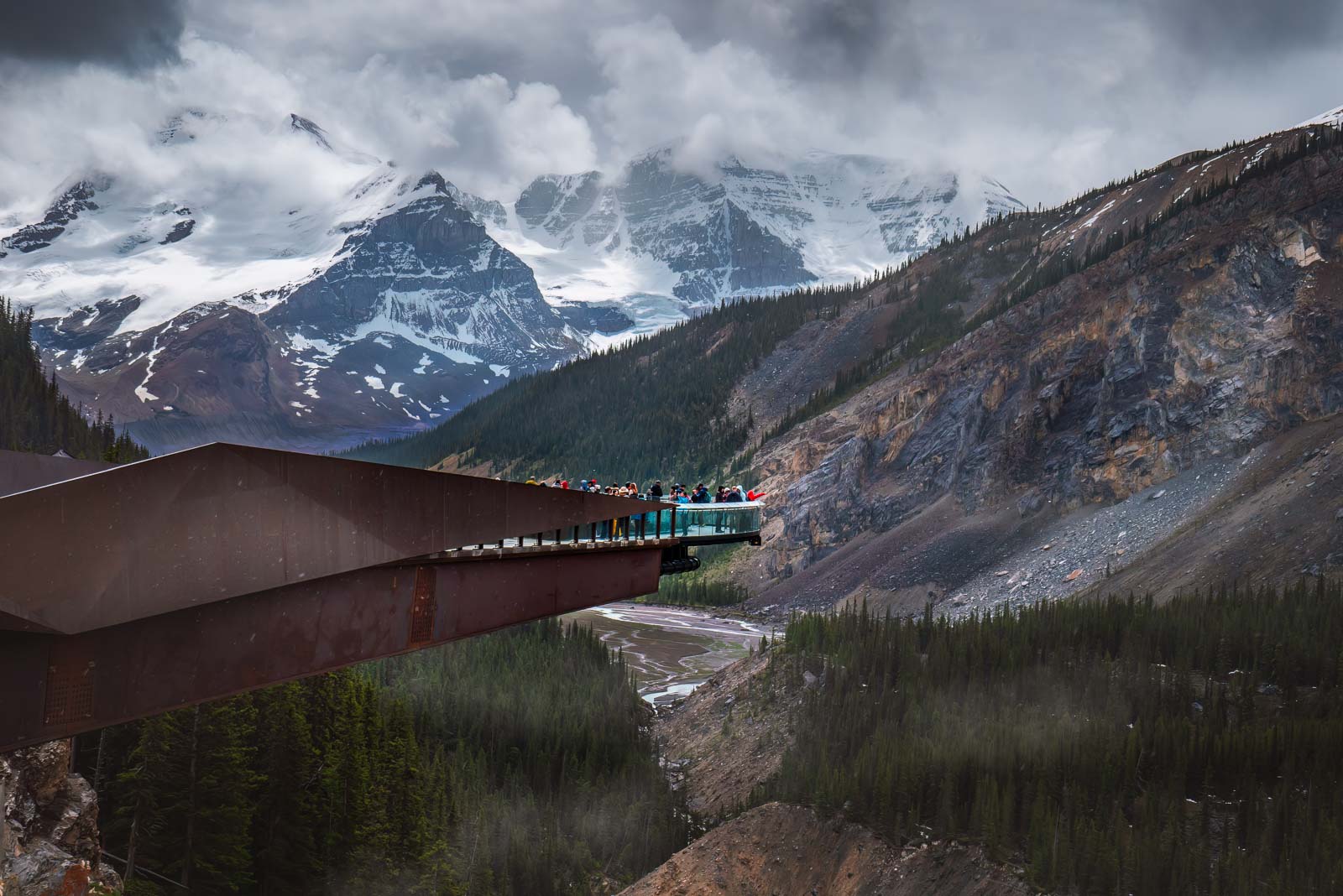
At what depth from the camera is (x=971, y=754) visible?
74.9 m

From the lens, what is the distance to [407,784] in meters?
65.4

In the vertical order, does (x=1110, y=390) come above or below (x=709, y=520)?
above

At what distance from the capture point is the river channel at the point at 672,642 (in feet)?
375

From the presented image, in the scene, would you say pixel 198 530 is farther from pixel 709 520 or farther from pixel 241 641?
pixel 709 520

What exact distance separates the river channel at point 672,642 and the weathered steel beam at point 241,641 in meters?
89.5

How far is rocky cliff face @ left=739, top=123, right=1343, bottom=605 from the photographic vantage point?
411ft

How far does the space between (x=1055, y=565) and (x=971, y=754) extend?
46367 mm

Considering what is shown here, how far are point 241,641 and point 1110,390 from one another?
13930cm

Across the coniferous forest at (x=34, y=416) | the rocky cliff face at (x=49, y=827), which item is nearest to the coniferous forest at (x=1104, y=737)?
the rocky cliff face at (x=49, y=827)

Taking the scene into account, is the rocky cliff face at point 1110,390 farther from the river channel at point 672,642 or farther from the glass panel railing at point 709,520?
the glass panel railing at point 709,520

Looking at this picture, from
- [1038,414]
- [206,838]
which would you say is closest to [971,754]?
[206,838]

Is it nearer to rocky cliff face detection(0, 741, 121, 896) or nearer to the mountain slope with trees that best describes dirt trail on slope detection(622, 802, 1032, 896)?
rocky cliff face detection(0, 741, 121, 896)

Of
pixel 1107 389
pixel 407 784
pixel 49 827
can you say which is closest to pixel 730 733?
pixel 407 784

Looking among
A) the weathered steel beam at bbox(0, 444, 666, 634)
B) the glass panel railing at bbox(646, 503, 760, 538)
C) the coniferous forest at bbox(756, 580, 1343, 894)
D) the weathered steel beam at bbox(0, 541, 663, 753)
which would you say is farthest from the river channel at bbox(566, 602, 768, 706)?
the weathered steel beam at bbox(0, 444, 666, 634)
